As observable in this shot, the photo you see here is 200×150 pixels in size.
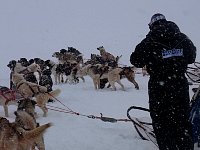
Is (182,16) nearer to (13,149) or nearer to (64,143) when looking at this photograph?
(64,143)

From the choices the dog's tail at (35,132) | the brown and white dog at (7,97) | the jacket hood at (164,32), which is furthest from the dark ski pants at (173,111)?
the brown and white dog at (7,97)

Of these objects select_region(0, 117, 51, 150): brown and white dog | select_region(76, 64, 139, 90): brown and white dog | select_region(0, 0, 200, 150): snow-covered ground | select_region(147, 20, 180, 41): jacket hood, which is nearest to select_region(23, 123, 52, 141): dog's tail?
select_region(0, 117, 51, 150): brown and white dog

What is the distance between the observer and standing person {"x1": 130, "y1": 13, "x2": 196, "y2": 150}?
3645mm

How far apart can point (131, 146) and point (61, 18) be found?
27488 millimetres

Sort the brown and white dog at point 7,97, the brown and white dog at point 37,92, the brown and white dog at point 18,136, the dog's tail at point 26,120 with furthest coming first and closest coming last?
the brown and white dog at point 37,92
the brown and white dog at point 7,97
the dog's tail at point 26,120
the brown and white dog at point 18,136

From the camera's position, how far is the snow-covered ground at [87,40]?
5499mm

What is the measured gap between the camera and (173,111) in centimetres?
367

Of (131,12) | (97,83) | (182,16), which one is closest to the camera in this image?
(97,83)

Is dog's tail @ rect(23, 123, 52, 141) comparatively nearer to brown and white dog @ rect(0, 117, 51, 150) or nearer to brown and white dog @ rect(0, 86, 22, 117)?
brown and white dog @ rect(0, 117, 51, 150)

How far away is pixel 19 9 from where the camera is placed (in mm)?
33562

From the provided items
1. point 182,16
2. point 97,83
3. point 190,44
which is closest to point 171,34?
point 190,44

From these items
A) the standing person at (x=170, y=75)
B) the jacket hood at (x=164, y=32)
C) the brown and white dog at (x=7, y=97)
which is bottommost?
the brown and white dog at (x=7, y=97)

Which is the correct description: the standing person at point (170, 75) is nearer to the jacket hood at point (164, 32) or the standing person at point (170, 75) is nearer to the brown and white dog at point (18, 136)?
the jacket hood at point (164, 32)

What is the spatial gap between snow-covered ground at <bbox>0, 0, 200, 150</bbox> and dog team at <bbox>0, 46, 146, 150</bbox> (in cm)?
31
